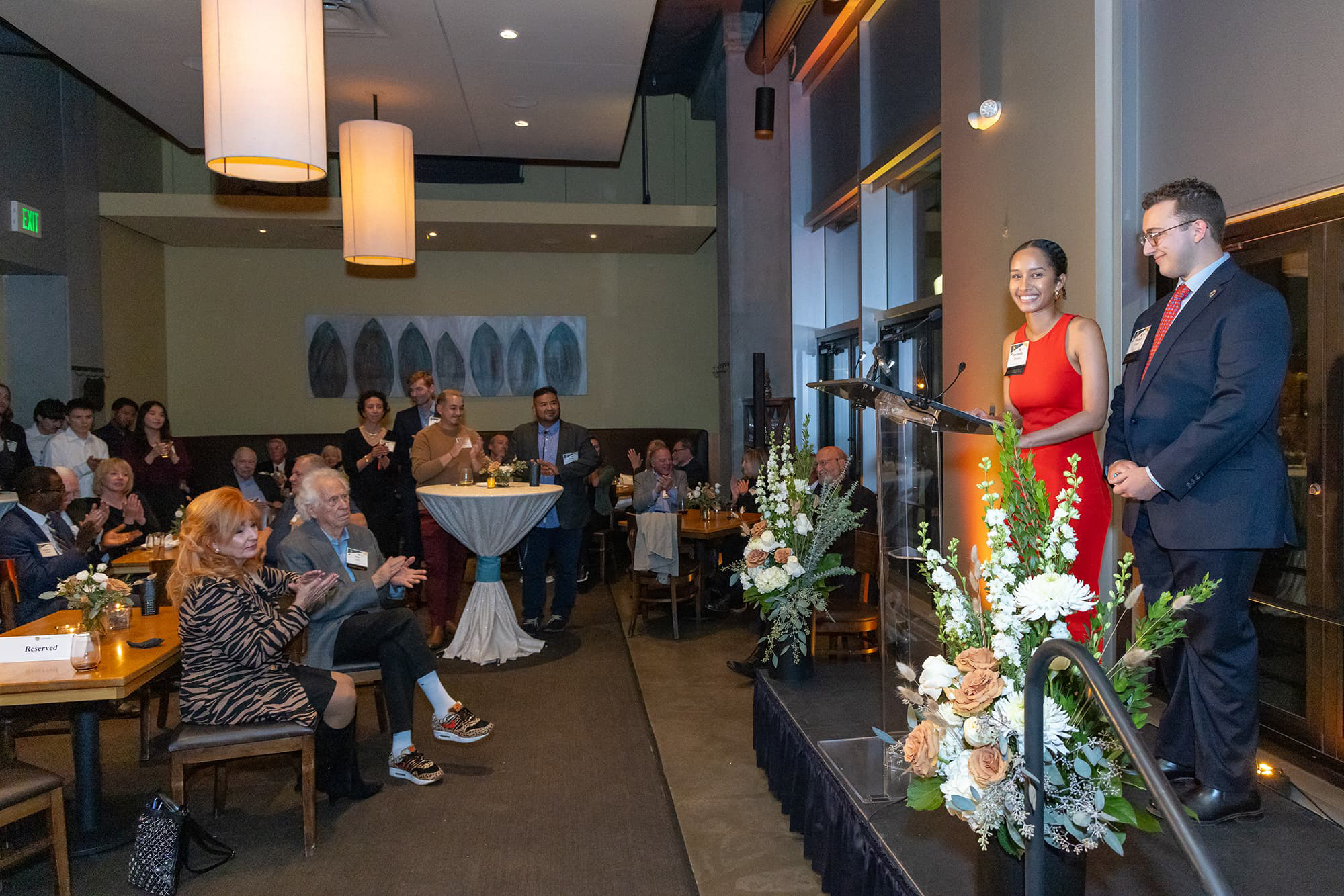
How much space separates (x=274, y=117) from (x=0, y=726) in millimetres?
2643

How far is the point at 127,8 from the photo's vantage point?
5.68m

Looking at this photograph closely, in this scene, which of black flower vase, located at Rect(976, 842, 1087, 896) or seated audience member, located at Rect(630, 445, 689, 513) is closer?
black flower vase, located at Rect(976, 842, 1087, 896)

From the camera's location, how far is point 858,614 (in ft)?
14.5

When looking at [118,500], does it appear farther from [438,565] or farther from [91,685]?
[91,685]

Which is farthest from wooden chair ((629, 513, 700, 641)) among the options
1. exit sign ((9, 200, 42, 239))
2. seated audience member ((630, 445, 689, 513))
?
exit sign ((9, 200, 42, 239))

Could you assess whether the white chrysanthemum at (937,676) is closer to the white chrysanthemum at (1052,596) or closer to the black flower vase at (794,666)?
the white chrysanthemum at (1052,596)

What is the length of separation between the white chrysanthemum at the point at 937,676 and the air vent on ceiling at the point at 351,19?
5.68 meters

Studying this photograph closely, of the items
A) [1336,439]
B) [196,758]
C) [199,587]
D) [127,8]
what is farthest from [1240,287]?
[127,8]

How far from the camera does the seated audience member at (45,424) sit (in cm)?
723

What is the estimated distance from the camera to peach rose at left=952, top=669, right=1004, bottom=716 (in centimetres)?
165

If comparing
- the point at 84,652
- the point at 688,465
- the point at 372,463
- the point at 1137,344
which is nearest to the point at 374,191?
the point at 372,463

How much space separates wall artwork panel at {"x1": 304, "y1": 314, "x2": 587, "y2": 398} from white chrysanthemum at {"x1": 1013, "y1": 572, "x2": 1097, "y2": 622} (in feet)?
33.5

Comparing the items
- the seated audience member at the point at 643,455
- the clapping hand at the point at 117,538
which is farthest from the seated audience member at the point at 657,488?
the clapping hand at the point at 117,538

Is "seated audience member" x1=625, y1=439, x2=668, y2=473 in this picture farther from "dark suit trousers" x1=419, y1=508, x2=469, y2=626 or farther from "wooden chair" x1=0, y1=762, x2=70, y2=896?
"wooden chair" x1=0, y1=762, x2=70, y2=896
